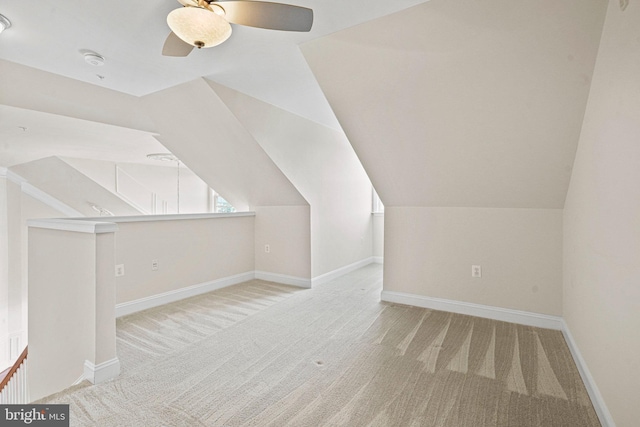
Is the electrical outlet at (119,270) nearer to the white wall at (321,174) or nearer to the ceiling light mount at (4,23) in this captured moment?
the white wall at (321,174)

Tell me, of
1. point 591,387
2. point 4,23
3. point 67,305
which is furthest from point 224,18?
point 591,387

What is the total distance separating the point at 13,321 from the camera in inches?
217

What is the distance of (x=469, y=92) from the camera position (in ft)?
7.63

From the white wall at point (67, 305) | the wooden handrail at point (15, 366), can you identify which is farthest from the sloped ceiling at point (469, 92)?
the wooden handrail at point (15, 366)

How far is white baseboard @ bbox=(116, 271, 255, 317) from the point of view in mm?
3273

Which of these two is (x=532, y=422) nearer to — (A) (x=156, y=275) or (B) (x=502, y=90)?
(B) (x=502, y=90)

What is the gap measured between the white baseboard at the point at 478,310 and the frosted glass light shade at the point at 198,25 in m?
3.12

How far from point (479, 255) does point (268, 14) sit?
2880mm

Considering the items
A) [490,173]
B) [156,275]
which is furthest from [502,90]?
[156,275]

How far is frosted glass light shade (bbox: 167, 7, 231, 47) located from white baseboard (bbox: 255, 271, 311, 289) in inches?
130

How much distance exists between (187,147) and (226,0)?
2.89 metres

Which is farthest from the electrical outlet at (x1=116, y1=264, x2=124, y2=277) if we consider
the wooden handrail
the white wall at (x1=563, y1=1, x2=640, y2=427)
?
the white wall at (x1=563, y1=1, x2=640, y2=427)

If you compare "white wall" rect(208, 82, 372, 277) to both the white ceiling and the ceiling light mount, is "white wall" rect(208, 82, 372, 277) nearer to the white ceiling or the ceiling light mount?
the white ceiling

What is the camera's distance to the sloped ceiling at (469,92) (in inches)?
73.6
